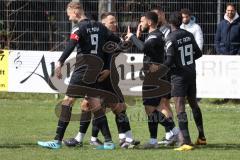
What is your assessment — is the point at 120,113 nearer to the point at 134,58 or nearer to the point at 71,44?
the point at 71,44

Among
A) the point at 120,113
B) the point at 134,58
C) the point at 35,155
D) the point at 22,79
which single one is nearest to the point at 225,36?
the point at 134,58

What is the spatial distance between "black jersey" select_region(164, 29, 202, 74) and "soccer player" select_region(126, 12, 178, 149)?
0.24 m

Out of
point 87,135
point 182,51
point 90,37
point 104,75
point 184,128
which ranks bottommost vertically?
point 87,135

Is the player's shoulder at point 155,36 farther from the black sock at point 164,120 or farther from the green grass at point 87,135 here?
the green grass at point 87,135

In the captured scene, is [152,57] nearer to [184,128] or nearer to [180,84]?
[180,84]

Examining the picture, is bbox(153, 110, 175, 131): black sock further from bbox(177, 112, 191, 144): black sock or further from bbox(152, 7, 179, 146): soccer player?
bbox(177, 112, 191, 144): black sock

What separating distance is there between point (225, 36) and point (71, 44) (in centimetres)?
794

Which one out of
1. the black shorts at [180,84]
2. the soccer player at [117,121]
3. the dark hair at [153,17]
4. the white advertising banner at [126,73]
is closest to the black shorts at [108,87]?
the soccer player at [117,121]

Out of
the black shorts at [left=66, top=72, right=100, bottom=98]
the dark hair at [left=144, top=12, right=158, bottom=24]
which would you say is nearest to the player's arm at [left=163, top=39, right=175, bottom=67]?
the dark hair at [left=144, top=12, right=158, bottom=24]

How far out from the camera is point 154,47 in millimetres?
11750

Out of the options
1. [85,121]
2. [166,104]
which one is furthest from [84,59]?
[166,104]

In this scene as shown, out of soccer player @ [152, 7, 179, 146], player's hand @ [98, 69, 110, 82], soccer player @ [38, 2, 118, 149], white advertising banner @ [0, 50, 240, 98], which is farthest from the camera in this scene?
white advertising banner @ [0, 50, 240, 98]

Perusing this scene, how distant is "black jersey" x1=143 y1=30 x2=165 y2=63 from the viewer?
11.7 m

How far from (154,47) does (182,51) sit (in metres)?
0.44
